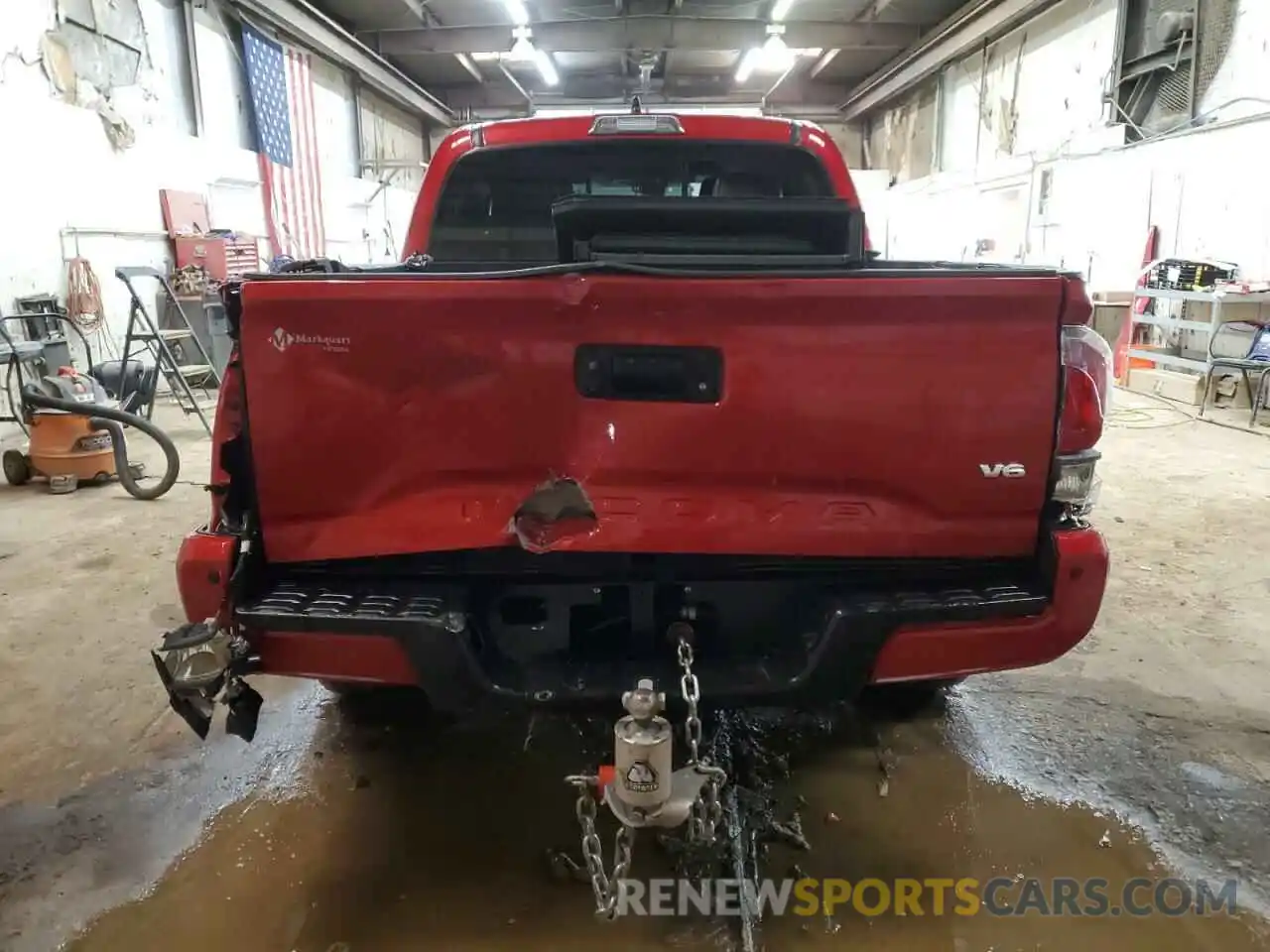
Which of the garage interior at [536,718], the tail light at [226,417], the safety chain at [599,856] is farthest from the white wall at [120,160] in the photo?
the safety chain at [599,856]

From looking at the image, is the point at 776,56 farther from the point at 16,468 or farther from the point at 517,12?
the point at 16,468

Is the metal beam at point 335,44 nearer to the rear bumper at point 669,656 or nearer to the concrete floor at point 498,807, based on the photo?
the concrete floor at point 498,807

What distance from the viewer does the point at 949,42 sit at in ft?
41.2

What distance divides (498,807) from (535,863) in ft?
0.76

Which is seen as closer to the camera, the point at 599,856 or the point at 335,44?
the point at 599,856

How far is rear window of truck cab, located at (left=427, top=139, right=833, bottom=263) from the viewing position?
3.19 m

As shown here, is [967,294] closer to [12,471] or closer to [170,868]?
[170,868]

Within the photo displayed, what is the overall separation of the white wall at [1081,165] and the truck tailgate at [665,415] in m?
7.93

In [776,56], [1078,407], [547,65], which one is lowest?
[1078,407]

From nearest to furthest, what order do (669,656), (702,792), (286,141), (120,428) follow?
1. (702,792)
2. (669,656)
3. (120,428)
4. (286,141)

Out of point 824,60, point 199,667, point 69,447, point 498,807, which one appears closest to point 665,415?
point 199,667

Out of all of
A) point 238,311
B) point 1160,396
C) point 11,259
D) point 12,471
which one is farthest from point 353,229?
point 238,311

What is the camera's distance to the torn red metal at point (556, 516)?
1724 mm

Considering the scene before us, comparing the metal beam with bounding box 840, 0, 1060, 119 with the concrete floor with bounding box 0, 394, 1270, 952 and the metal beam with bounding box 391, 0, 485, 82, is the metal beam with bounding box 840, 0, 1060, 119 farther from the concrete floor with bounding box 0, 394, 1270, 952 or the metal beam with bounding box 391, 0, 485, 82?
the concrete floor with bounding box 0, 394, 1270, 952
